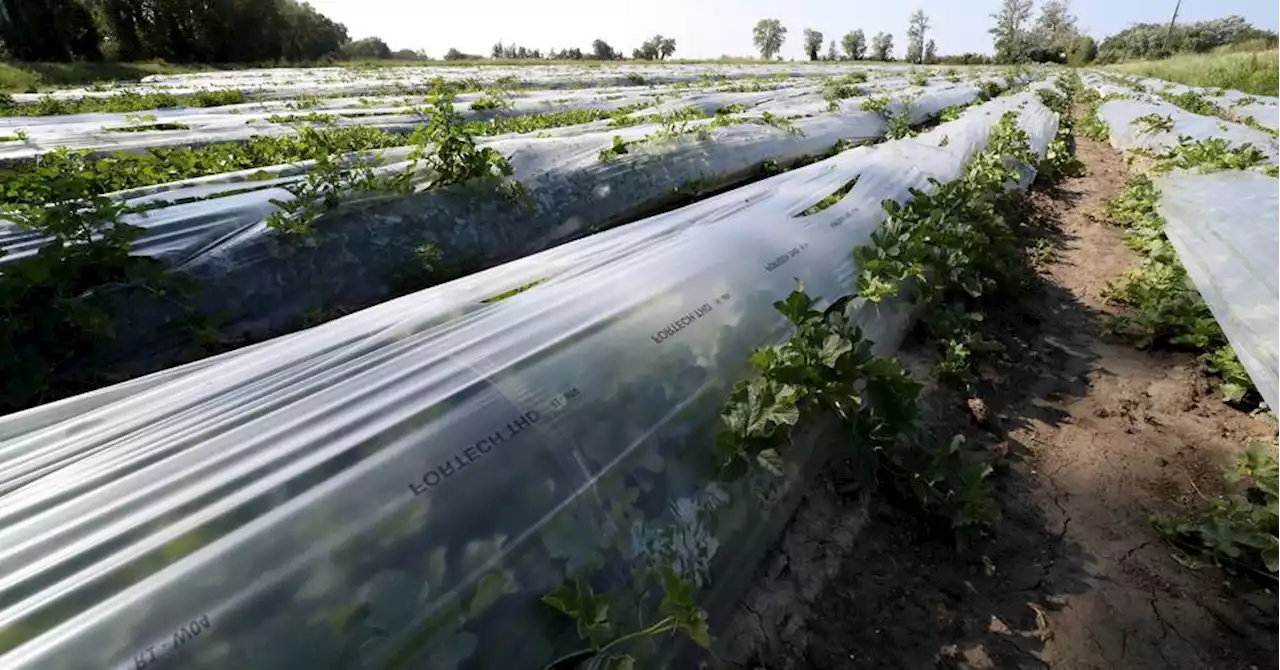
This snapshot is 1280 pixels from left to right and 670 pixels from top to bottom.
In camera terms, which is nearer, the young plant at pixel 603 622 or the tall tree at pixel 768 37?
the young plant at pixel 603 622

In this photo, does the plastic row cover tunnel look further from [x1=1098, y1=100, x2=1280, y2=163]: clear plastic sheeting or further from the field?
[x1=1098, y1=100, x2=1280, y2=163]: clear plastic sheeting

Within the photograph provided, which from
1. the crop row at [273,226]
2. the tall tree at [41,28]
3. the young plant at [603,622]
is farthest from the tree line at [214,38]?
the young plant at [603,622]

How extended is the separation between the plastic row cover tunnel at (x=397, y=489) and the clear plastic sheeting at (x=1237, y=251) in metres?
2.36

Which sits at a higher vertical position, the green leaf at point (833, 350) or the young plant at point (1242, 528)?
the green leaf at point (833, 350)

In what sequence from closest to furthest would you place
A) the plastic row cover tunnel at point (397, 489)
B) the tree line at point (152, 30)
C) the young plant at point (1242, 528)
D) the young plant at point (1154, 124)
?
the plastic row cover tunnel at point (397, 489)
the young plant at point (1242, 528)
the young plant at point (1154, 124)
the tree line at point (152, 30)

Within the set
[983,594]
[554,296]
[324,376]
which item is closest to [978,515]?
[983,594]

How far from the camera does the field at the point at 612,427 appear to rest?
125cm

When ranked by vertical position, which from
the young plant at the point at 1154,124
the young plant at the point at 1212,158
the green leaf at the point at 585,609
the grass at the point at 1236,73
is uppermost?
the grass at the point at 1236,73

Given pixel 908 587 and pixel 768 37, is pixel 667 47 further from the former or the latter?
pixel 908 587

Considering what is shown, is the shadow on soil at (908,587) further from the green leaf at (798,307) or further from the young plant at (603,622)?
the green leaf at (798,307)

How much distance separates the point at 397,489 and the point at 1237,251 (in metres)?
4.75

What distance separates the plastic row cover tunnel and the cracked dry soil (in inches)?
11.3

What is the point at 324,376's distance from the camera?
1.74m

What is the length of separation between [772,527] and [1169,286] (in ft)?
11.9
